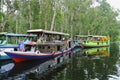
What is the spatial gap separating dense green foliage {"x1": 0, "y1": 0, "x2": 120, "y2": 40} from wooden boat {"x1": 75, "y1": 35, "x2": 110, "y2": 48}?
5625 millimetres

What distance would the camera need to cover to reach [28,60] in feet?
84.8

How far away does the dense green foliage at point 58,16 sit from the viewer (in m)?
42.0

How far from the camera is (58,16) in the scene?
4956cm

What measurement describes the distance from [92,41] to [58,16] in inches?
408

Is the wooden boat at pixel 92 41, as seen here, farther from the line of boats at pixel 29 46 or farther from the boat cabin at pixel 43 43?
the boat cabin at pixel 43 43

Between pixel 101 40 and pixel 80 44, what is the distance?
9922 mm

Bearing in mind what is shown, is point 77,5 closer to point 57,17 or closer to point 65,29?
point 65,29

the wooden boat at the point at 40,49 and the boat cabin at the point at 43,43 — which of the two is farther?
the boat cabin at the point at 43,43

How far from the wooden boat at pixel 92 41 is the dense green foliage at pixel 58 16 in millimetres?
5625

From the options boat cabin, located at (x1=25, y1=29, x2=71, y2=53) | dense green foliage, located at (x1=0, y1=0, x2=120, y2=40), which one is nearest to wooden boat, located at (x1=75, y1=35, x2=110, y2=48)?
dense green foliage, located at (x1=0, y1=0, x2=120, y2=40)

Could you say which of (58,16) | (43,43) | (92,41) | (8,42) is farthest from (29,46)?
(92,41)

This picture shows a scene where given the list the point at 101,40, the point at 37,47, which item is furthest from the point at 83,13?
the point at 37,47

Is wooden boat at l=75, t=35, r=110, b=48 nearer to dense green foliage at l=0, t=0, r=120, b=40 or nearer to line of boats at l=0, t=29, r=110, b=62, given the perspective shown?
dense green foliage at l=0, t=0, r=120, b=40

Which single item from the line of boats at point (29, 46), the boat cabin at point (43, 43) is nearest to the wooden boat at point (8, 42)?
the line of boats at point (29, 46)
